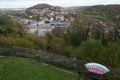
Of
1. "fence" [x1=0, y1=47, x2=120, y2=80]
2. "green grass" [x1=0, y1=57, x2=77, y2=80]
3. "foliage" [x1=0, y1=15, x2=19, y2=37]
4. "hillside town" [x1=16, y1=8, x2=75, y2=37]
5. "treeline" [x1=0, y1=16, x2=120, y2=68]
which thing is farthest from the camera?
"hillside town" [x1=16, y1=8, x2=75, y2=37]

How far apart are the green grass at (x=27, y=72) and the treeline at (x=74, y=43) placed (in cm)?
656

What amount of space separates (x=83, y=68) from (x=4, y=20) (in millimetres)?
20672

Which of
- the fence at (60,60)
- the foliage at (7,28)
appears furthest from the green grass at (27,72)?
the foliage at (7,28)

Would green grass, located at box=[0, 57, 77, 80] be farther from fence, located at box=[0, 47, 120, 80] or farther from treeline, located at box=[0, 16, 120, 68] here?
treeline, located at box=[0, 16, 120, 68]

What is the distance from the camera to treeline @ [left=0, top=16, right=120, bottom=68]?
20250 millimetres

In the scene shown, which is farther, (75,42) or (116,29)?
(116,29)

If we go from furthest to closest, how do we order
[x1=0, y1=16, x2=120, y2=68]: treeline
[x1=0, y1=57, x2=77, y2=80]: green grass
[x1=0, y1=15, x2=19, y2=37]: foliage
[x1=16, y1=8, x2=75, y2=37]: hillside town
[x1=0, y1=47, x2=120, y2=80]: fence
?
1. [x1=16, y1=8, x2=75, y2=37]: hillside town
2. [x1=0, y1=15, x2=19, y2=37]: foliage
3. [x1=0, y1=16, x2=120, y2=68]: treeline
4. [x1=0, y1=47, x2=120, y2=80]: fence
5. [x1=0, y1=57, x2=77, y2=80]: green grass

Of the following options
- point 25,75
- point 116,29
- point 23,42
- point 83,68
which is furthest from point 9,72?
point 116,29

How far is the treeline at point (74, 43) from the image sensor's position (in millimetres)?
20250

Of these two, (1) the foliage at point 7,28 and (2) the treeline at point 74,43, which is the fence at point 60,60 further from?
(1) the foliage at point 7,28

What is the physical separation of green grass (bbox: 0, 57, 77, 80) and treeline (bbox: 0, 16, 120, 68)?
6.56 m

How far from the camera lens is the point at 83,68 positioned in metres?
13.8

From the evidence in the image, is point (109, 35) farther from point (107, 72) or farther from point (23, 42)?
point (107, 72)

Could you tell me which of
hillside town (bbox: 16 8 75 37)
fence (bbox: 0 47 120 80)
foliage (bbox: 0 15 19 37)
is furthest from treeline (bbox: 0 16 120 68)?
hillside town (bbox: 16 8 75 37)
